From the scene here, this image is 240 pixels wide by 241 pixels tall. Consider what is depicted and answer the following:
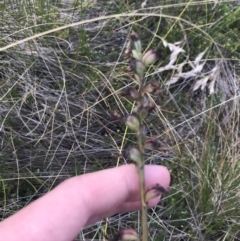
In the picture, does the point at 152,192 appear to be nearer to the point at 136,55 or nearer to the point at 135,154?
the point at 135,154

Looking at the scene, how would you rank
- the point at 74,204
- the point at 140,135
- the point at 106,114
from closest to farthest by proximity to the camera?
the point at 140,135
the point at 74,204
the point at 106,114

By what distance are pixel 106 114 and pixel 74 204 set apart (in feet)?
2.54

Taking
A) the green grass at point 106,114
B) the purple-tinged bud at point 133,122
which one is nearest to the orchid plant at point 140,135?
the purple-tinged bud at point 133,122

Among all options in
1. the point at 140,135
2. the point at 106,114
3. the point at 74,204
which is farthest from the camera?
the point at 106,114

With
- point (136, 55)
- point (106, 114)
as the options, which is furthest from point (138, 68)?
point (106, 114)

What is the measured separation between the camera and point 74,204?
31.0 inches

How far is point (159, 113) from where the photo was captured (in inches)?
60.9

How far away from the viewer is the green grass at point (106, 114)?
1393mm

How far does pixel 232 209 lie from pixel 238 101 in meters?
0.37

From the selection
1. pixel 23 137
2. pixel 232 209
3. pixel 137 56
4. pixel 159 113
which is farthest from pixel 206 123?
pixel 137 56

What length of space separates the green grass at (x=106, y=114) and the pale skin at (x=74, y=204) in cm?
55

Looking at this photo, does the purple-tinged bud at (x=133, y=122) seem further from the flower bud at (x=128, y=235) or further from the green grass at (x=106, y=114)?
the green grass at (x=106, y=114)

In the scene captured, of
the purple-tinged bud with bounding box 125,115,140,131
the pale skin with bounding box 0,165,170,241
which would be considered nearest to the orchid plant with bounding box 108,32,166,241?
the purple-tinged bud with bounding box 125,115,140,131

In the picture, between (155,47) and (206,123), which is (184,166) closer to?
(206,123)
